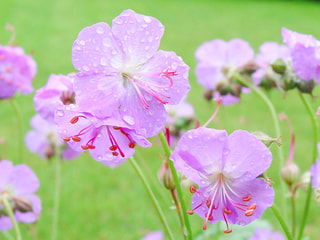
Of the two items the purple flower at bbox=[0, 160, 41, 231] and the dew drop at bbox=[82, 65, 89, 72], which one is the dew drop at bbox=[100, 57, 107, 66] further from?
the purple flower at bbox=[0, 160, 41, 231]

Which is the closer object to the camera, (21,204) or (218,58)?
(21,204)

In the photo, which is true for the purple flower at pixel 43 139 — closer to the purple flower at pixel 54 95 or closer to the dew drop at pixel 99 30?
the purple flower at pixel 54 95

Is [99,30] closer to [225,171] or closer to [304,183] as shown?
[225,171]

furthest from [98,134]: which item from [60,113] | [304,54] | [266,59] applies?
[266,59]

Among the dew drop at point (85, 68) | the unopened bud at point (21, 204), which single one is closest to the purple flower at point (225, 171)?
the dew drop at point (85, 68)

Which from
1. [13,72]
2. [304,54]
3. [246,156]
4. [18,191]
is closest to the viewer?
[246,156]

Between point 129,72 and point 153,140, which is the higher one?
point 129,72

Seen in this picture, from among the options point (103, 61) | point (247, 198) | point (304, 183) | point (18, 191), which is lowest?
point (18, 191)

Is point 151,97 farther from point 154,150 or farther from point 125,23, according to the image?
point 154,150
